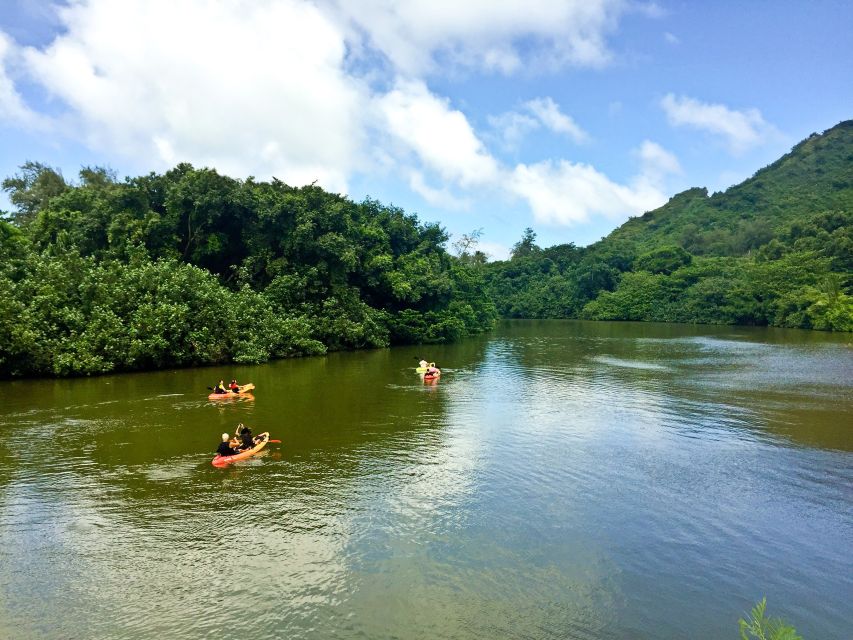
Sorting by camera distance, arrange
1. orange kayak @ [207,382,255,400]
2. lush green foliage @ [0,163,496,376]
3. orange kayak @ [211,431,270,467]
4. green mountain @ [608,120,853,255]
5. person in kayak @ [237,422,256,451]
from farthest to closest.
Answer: green mountain @ [608,120,853,255] → lush green foliage @ [0,163,496,376] → orange kayak @ [207,382,255,400] → person in kayak @ [237,422,256,451] → orange kayak @ [211,431,270,467]

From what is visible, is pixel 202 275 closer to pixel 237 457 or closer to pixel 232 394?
pixel 232 394

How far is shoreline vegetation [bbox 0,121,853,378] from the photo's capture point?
28031 millimetres

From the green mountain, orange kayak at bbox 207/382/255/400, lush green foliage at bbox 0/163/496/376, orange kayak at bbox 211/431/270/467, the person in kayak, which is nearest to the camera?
orange kayak at bbox 211/431/270/467

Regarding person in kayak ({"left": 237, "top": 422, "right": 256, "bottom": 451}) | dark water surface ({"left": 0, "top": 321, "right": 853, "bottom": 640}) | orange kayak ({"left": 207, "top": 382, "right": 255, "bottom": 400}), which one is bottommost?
dark water surface ({"left": 0, "top": 321, "right": 853, "bottom": 640})

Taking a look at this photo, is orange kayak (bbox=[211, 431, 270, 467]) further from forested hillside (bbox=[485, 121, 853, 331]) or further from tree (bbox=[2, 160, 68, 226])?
forested hillside (bbox=[485, 121, 853, 331])

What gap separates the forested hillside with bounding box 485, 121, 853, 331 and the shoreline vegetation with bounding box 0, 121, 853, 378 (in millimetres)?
340

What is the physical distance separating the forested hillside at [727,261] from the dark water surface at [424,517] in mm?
55528

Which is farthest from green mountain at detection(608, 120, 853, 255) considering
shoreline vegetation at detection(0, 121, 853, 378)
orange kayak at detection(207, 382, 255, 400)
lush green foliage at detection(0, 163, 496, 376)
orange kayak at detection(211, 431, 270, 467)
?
orange kayak at detection(211, 431, 270, 467)

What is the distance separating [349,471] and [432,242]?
44970 mm

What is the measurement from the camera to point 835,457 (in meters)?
16.0

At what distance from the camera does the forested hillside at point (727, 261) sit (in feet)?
229

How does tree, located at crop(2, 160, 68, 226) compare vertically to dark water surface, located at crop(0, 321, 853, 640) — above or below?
above

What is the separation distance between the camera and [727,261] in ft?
296

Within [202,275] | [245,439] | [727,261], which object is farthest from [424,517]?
[727,261]
